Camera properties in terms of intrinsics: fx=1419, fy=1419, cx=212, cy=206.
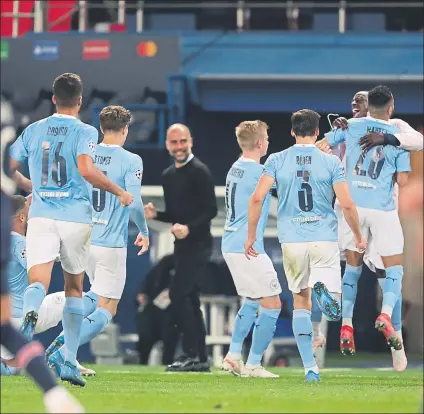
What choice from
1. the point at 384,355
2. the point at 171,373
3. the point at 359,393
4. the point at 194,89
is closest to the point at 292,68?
the point at 194,89

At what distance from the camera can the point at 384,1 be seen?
23219 millimetres

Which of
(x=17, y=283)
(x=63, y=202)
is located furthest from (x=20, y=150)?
(x=17, y=283)

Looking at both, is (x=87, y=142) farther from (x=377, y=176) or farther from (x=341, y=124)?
(x=377, y=176)

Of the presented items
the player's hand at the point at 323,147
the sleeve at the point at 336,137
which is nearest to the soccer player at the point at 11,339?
the player's hand at the point at 323,147

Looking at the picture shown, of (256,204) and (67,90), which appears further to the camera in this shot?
(256,204)

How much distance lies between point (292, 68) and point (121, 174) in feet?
28.6

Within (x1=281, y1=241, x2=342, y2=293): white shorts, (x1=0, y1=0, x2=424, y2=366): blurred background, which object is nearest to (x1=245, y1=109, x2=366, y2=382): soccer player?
(x1=281, y1=241, x2=342, y2=293): white shorts

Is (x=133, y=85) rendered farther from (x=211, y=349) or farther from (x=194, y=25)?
(x=211, y=349)

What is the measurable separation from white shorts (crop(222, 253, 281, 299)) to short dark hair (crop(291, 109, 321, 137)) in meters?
1.40

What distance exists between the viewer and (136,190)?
1226 cm

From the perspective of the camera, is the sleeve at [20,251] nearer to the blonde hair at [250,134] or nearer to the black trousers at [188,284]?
the black trousers at [188,284]

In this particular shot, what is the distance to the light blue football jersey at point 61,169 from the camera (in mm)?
10164

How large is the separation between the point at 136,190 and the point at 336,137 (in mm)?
1926

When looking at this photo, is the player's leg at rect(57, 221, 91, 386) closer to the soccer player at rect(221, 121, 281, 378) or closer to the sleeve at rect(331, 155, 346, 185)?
→ the sleeve at rect(331, 155, 346, 185)
